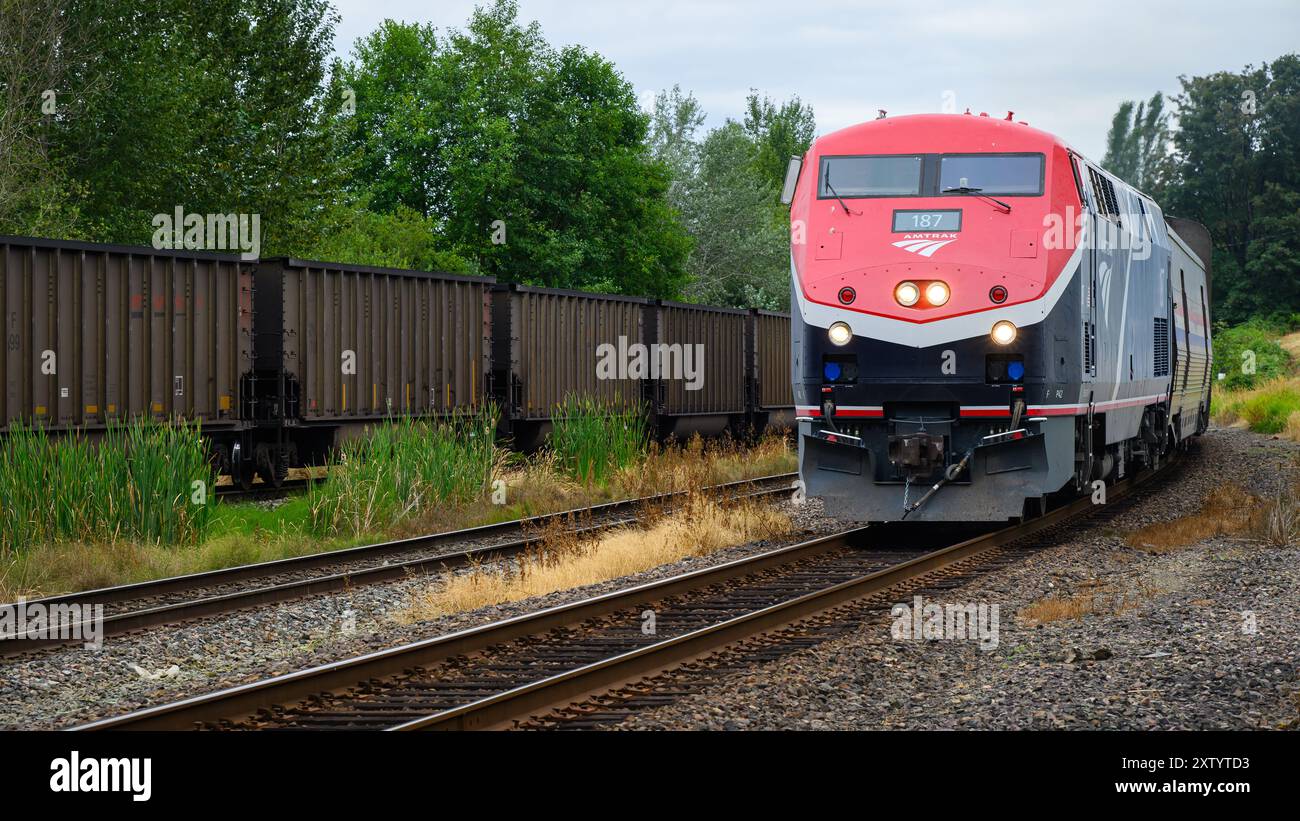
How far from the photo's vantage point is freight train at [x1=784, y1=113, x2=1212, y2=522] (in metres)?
11.6

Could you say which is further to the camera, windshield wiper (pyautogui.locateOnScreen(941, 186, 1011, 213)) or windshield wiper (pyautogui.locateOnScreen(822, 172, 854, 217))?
windshield wiper (pyautogui.locateOnScreen(822, 172, 854, 217))

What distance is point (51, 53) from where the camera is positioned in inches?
1086

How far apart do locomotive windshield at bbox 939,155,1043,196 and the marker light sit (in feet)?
3.18

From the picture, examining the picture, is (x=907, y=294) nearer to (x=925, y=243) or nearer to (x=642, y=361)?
(x=925, y=243)

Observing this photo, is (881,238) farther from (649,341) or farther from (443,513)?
(649,341)

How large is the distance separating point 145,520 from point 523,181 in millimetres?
33458

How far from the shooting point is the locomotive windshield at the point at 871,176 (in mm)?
12156

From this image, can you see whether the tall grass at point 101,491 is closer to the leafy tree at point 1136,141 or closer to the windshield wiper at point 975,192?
the windshield wiper at point 975,192

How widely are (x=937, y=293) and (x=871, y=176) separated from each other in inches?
53.9

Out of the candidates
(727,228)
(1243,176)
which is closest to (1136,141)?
(1243,176)

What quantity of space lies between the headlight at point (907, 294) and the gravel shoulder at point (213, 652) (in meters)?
3.33

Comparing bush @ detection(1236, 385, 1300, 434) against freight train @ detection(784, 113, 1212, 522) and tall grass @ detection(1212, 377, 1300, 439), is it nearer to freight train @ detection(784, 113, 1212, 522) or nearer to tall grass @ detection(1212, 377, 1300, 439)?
tall grass @ detection(1212, 377, 1300, 439)

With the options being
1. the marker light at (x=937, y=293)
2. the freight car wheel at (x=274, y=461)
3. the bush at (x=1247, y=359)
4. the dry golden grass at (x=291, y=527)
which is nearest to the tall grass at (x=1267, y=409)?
the bush at (x=1247, y=359)

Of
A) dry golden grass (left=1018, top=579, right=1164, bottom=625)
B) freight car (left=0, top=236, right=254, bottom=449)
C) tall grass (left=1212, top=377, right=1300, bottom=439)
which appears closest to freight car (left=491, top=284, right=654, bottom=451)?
freight car (left=0, top=236, right=254, bottom=449)
